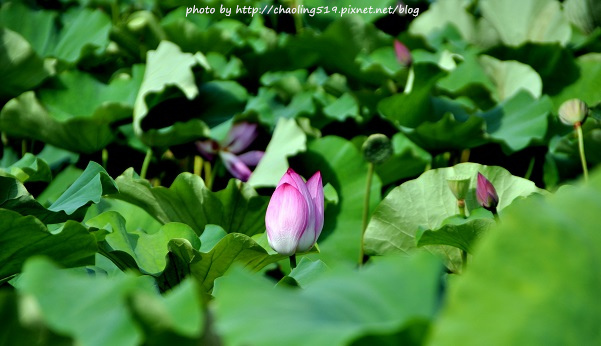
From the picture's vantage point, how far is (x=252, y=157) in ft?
5.00

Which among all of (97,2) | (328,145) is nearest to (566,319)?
(328,145)

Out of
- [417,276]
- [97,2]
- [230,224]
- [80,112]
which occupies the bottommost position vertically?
[97,2]

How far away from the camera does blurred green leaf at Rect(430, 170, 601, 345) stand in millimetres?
357

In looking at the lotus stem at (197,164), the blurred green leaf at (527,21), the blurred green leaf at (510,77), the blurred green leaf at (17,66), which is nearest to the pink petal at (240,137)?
the lotus stem at (197,164)

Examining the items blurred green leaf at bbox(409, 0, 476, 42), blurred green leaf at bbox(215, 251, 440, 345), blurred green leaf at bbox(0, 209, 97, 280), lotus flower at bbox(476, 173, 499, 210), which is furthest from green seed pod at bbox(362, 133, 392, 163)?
blurred green leaf at bbox(409, 0, 476, 42)

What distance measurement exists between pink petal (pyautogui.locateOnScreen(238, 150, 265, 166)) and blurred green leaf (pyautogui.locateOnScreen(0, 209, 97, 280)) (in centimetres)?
66

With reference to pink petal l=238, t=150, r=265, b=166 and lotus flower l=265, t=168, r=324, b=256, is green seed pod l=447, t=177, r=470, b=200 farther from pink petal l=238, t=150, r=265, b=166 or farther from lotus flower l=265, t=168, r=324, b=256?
pink petal l=238, t=150, r=265, b=166

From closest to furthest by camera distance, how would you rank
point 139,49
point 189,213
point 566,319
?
1. point 566,319
2. point 189,213
3. point 139,49

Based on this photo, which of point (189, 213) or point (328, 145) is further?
point (328, 145)

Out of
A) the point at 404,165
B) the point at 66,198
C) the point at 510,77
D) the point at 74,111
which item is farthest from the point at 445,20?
the point at 66,198

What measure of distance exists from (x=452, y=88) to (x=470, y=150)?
0.55ft

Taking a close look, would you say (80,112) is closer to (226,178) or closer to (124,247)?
(226,178)

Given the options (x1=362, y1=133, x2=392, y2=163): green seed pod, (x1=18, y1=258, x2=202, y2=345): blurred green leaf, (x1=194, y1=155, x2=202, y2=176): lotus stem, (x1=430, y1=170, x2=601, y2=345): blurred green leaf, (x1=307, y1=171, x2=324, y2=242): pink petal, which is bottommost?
(x1=194, y1=155, x2=202, y2=176): lotus stem

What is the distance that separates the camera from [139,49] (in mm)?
1937
